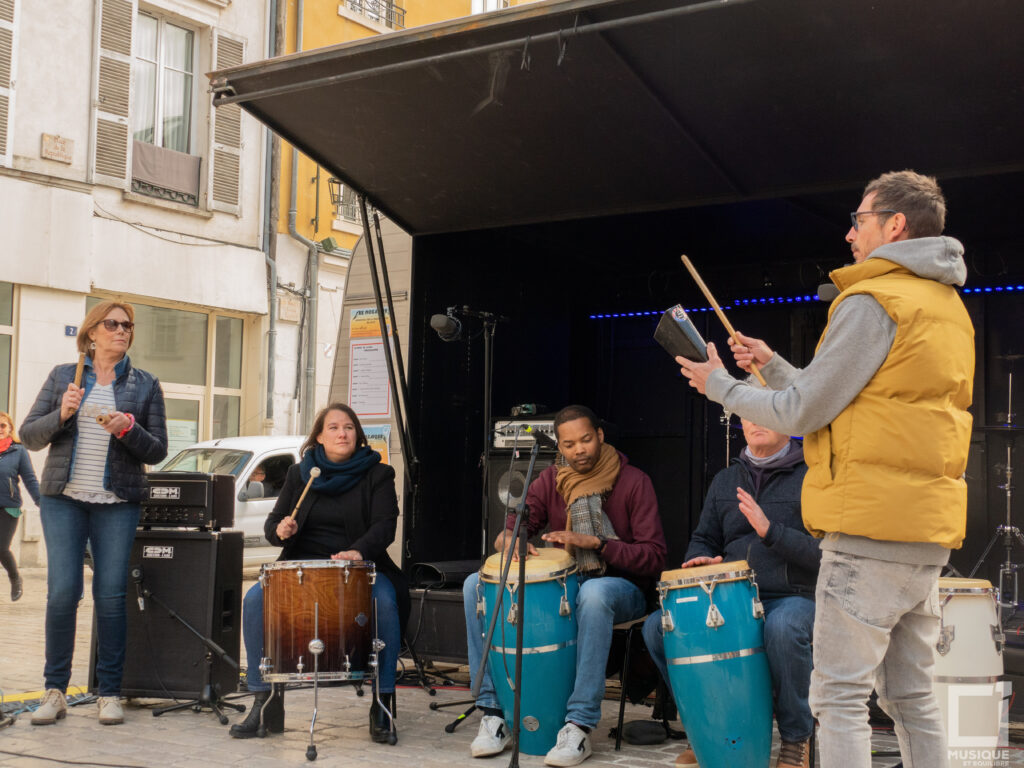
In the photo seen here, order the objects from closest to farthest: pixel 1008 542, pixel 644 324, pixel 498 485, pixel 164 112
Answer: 1. pixel 498 485
2. pixel 1008 542
3. pixel 644 324
4. pixel 164 112

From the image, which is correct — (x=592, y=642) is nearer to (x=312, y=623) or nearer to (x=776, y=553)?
(x=776, y=553)

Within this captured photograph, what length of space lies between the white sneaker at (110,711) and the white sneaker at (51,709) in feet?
0.50

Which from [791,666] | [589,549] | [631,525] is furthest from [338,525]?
[791,666]

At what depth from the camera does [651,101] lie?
4590 mm

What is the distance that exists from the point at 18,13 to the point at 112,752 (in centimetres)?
1035

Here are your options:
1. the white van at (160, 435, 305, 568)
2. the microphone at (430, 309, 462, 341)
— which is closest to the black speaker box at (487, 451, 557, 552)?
the microphone at (430, 309, 462, 341)

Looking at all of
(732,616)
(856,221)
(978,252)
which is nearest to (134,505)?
(732,616)

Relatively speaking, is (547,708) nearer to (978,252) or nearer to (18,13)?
(978,252)

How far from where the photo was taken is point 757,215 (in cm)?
619

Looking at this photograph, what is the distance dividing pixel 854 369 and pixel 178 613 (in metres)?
3.44

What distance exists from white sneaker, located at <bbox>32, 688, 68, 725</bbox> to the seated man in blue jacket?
2.42 meters

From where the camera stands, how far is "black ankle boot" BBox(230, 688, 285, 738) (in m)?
4.42

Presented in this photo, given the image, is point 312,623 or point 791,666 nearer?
point 791,666

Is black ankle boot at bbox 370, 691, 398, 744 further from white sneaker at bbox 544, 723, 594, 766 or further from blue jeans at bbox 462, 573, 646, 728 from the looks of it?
white sneaker at bbox 544, 723, 594, 766
